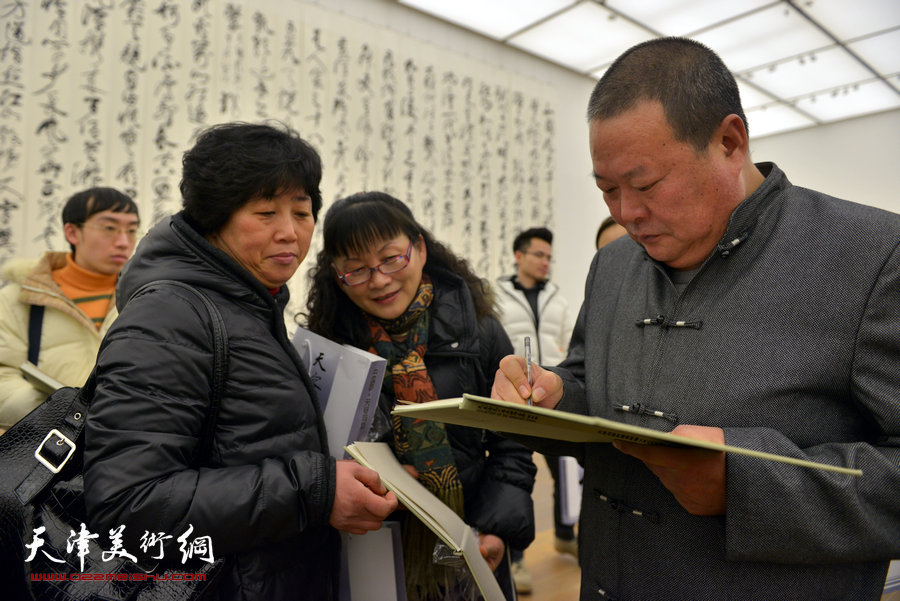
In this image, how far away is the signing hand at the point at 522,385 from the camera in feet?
3.21

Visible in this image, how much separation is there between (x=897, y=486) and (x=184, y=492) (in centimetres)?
103

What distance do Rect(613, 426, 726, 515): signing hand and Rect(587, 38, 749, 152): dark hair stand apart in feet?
1.43

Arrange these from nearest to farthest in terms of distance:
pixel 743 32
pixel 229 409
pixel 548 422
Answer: pixel 548 422 < pixel 229 409 < pixel 743 32

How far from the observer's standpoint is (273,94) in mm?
3311

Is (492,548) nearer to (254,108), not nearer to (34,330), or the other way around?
(34,330)

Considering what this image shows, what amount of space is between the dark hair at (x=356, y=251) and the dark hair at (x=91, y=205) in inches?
50.7

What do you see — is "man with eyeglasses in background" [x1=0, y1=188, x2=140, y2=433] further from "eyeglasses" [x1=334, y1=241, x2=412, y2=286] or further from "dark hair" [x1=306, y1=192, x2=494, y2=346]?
"eyeglasses" [x1=334, y1=241, x2=412, y2=286]

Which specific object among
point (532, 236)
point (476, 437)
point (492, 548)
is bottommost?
point (492, 548)

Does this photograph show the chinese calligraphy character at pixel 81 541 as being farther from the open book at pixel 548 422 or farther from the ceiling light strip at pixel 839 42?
the ceiling light strip at pixel 839 42

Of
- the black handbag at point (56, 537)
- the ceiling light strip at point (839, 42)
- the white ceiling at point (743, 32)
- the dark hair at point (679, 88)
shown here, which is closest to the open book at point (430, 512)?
the black handbag at point (56, 537)

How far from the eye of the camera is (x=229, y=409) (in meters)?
0.95

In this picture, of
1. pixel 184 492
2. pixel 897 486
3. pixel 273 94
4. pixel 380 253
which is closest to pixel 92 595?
pixel 184 492

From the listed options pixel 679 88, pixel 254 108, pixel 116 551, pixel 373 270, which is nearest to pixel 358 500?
pixel 116 551

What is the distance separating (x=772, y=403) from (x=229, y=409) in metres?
0.88
